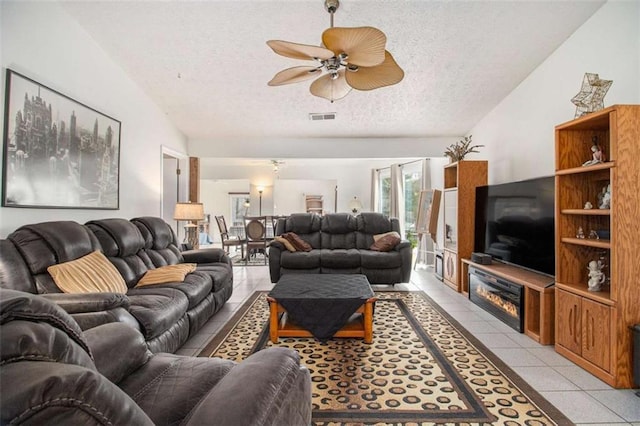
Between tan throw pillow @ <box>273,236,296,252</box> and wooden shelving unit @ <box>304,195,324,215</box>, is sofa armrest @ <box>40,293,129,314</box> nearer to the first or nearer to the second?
tan throw pillow @ <box>273,236,296,252</box>

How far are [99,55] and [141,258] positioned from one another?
90.3 inches

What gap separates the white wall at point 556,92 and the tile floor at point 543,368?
1671 millimetres

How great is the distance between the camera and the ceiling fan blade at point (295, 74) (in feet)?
7.90

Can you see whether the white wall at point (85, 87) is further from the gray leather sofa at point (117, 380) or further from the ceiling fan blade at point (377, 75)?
the ceiling fan blade at point (377, 75)

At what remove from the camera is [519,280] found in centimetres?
293

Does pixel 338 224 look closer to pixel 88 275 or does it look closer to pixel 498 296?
pixel 498 296

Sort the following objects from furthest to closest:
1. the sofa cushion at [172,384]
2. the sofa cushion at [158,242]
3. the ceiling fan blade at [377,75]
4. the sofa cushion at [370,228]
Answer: the sofa cushion at [370,228] < the sofa cushion at [158,242] < the ceiling fan blade at [377,75] < the sofa cushion at [172,384]

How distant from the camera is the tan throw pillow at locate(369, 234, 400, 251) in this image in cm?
477


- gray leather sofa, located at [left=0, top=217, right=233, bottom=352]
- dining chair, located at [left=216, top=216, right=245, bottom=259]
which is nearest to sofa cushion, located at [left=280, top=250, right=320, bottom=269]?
gray leather sofa, located at [left=0, top=217, right=233, bottom=352]

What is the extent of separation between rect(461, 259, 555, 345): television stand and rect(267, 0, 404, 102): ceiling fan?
216cm

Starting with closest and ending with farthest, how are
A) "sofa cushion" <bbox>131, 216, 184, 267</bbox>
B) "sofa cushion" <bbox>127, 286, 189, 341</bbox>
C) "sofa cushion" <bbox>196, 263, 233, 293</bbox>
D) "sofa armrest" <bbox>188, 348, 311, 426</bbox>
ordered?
"sofa armrest" <bbox>188, 348, 311, 426</bbox>, "sofa cushion" <bbox>127, 286, 189, 341</bbox>, "sofa cushion" <bbox>196, 263, 233, 293</bbox>, "sofa cushion" <bbox>131, 216, 184, 267</bbox>

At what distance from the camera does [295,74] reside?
8.14 feet

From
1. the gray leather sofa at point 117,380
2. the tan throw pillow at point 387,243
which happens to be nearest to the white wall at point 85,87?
the gray leather sofa at point 117,380

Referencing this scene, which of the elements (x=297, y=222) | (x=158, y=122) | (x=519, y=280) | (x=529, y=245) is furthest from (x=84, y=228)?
(x=529, y=245)
